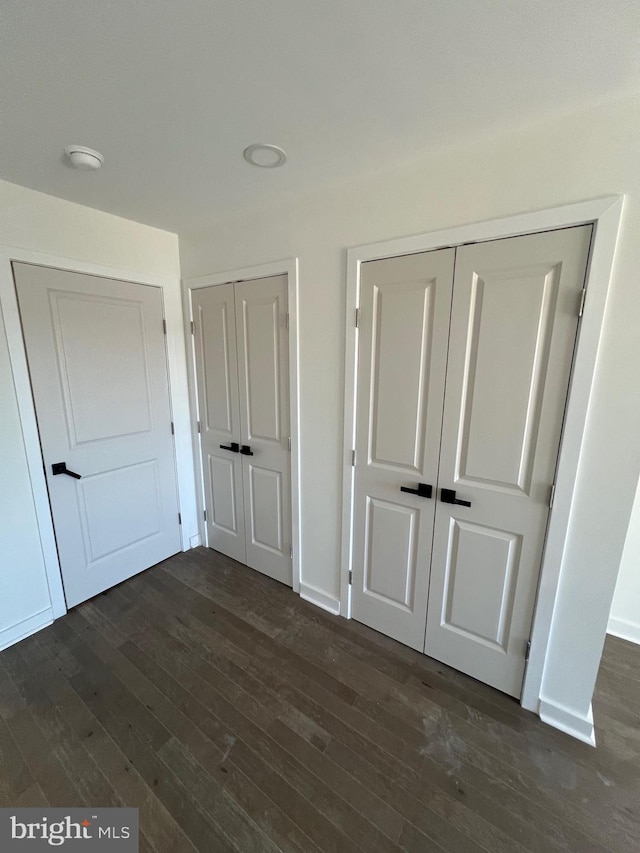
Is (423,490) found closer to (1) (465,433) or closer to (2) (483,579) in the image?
(1) (465,433)

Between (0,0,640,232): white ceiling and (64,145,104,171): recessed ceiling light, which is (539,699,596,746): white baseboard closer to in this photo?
(0,0,640,232): white ceiling

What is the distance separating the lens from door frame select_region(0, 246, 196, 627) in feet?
5.89

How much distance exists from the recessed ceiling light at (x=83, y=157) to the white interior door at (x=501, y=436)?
1641 mm

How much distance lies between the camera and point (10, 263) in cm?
177

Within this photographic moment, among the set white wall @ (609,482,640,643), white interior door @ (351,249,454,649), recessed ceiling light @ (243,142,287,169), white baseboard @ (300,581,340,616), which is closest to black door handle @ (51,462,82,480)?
white baseboard @ (300,581,340,616)

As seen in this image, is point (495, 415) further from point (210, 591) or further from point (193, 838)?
point (210, 591)

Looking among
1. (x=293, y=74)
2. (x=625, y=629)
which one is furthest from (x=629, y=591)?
(x=293, y=74)

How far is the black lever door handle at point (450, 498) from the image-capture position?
1.61 metres

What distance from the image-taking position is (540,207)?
130 cm

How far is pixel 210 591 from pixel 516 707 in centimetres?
185

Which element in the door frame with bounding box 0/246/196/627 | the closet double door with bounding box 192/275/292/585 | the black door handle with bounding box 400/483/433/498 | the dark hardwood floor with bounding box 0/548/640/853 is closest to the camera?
the dark hardwood floor with bounding box 0/548/640/853

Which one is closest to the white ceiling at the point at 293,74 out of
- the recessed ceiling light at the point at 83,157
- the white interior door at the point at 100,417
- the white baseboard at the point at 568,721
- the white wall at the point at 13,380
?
the recessed ceiling light at the point at 83,157

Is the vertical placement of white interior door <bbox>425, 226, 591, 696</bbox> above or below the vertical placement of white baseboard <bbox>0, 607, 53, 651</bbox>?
above

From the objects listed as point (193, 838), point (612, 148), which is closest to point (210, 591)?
point (193, 838)
